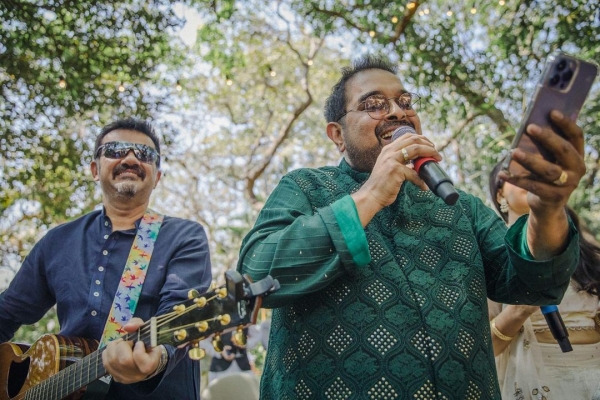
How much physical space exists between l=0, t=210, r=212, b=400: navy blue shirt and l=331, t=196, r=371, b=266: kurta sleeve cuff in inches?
44.4

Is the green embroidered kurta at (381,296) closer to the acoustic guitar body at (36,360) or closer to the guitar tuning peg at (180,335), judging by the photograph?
the guitar tuning peg at (180,335)

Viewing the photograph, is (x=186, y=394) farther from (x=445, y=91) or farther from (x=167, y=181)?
(x=167, y=181)

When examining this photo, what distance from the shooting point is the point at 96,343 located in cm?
300

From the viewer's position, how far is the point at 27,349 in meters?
3.45

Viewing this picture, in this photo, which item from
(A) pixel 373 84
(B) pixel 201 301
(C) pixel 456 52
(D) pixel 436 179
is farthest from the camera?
(C) pixel 456 52

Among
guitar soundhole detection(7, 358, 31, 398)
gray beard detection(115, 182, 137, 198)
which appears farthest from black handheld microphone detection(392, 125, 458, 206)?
guitar soundhole detection(7, 358, 31, 398)

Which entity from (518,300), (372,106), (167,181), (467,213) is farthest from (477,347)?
(167,181)

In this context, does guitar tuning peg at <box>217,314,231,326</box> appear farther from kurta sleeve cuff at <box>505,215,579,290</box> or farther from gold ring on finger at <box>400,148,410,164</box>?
kurta sleeve cuff at <box>505,215,579,290</box>

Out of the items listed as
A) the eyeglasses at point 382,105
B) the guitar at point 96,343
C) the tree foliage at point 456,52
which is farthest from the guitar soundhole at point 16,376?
the tree foliage at point 456,52

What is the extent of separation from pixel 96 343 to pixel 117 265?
0.47 m

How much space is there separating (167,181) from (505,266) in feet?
50.6

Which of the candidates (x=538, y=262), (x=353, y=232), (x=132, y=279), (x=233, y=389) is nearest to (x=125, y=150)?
(x=132, y=279)

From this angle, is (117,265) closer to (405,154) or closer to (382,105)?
(382,105)

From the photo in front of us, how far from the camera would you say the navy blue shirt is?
302 centimetres
